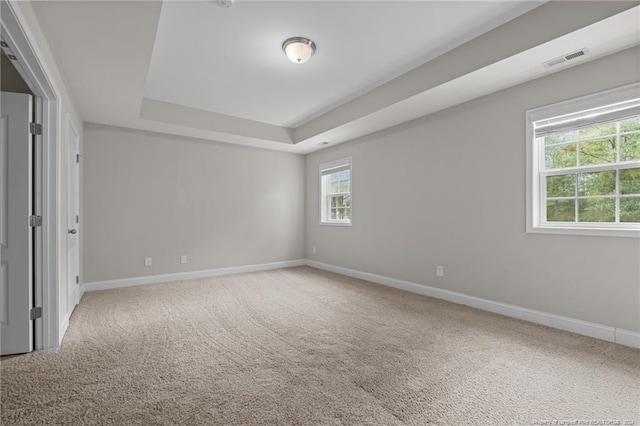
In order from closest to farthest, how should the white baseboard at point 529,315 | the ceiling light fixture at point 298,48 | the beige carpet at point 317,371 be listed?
the beige carpet at point 317,371 → the white baseboard at point 529,315 → the ceiling light fixture at point 298,48

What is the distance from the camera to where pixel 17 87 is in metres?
2.52

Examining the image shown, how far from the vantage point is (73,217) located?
11.4 ft

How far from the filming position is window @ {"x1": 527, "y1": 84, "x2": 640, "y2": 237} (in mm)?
2576

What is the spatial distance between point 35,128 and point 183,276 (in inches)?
124

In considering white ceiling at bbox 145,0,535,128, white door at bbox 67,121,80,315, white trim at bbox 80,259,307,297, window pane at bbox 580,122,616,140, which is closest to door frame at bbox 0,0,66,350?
white door at bbox 67,121,80,315

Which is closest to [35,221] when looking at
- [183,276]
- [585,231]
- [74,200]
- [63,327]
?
[63,327]

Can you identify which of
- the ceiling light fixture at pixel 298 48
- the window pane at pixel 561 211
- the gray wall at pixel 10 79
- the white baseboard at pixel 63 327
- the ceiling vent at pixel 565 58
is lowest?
the white baseboard at pixel 63 327

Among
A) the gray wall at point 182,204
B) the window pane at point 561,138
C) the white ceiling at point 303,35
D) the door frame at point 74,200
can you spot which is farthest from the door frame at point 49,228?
the window pane at point 561,138

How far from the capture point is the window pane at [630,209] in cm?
255

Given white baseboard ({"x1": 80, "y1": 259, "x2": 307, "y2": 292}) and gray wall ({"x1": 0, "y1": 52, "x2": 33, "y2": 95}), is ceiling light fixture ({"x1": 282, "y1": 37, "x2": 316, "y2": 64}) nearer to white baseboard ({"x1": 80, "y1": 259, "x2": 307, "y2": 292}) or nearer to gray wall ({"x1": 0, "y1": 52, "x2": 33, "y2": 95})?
gray wall ({"x1": 0, "y1": 52, "x2": 33, "y2": 95})

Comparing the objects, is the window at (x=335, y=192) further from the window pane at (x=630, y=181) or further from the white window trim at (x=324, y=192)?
the window pane at (x=630, y=181)

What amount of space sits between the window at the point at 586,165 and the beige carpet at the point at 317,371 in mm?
1054

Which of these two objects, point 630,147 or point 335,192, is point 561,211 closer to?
point 630,147

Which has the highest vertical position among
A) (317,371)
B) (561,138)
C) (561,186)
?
(561,138)
